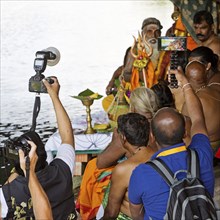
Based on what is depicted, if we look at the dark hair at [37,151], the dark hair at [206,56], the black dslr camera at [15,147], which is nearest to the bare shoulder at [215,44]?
the dark hair at [206,56]

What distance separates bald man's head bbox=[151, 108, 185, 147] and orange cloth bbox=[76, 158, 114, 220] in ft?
4.35

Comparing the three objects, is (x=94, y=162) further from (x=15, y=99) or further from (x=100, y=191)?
(x=15, y=99)

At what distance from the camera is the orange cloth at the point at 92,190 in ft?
13.6

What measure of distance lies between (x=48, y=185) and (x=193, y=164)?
0.65 metres

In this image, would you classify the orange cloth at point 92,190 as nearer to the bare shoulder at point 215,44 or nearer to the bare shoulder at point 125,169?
the bare shoulder at point 125,169

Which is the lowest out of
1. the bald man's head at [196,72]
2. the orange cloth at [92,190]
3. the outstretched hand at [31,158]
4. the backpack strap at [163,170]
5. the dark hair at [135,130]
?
the orange cloth at [92,190]

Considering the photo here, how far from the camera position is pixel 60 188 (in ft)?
8.91

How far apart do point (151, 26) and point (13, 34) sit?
875 cm

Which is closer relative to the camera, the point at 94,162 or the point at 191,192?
the point at 191,192

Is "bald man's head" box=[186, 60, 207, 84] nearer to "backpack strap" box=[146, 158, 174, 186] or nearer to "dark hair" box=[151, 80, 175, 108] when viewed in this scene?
"dark hair" box=[151, 80, 175, 108]

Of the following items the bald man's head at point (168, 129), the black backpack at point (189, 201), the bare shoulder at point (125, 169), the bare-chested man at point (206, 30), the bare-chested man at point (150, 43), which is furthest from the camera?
the bare-chested man at point (206, 30)

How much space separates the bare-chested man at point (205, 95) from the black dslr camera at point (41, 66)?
1.23 metres

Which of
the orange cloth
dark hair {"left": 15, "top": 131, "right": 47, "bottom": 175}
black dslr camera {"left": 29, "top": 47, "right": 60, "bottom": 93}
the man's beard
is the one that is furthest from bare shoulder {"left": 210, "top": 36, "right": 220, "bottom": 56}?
dark hair {"left": 15, "top": 131, "right": 47, "bottom": 175}

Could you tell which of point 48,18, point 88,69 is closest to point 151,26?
point 88,69
